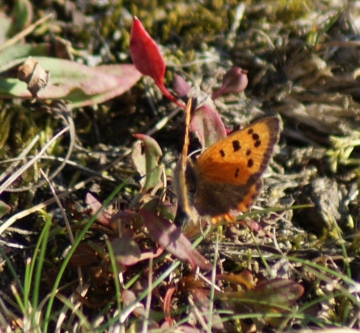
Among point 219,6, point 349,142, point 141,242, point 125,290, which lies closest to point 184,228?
point 141,242

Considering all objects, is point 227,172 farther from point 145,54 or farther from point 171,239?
point 145,54

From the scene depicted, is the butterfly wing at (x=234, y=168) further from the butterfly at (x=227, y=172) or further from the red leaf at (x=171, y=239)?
the red leaf at (x=171, y=239)

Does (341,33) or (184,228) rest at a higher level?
(341,33)

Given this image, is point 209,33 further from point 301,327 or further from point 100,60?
point 301,327

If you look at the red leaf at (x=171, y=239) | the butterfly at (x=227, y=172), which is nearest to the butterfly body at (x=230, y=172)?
the butterfly at (x=227, y=172)

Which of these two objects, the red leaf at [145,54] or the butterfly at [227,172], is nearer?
the butterfly at [227,172]

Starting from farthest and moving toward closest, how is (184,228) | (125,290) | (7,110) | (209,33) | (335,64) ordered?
(209,33) < (335,64) < (7,110) < (184,228) < (125,290)

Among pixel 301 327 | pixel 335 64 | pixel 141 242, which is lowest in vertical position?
pixel 301 327

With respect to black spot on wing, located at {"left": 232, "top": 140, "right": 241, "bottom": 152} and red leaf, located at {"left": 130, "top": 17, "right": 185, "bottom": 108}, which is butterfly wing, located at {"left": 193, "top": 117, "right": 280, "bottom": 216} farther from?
red leaf, located at {"left": 130, "top": 17, "right": 185, "bottom": 108}
